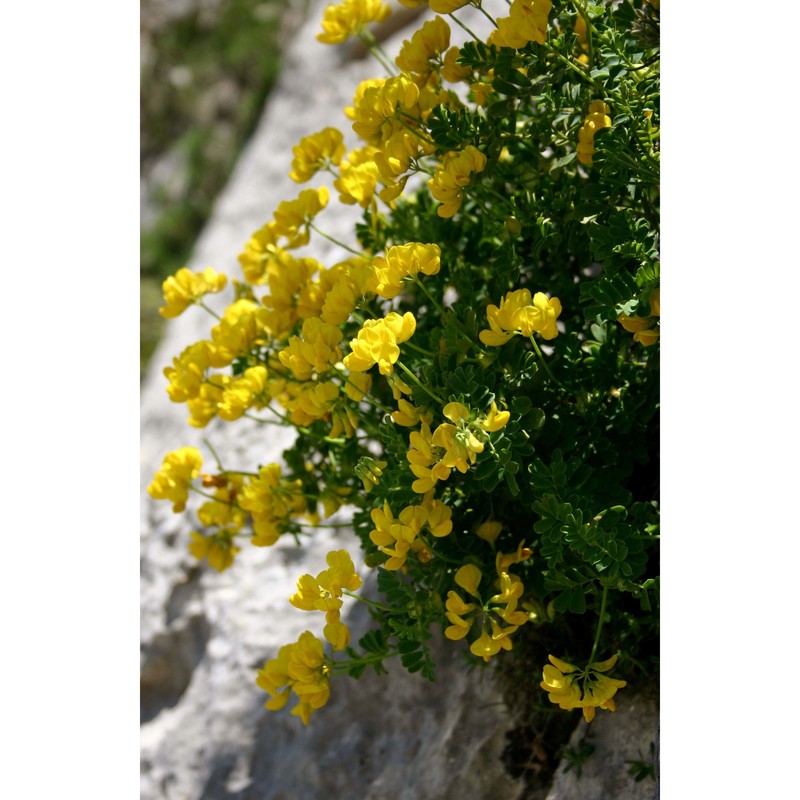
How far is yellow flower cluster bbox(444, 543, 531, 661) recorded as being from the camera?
3.76 feet

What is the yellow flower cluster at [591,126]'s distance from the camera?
45.4 inches

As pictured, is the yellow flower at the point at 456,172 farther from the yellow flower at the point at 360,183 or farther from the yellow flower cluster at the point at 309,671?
the yellow flower cluster at the point at 309,671

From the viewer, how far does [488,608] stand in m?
1.16

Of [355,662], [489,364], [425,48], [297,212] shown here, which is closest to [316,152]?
[297,212]

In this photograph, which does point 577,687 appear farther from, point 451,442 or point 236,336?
point 236,336

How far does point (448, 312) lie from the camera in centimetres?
125

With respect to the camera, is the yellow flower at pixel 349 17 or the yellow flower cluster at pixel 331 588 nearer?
the yellow flower cluster at pixel 331 588

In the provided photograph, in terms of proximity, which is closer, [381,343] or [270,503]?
[381,343]

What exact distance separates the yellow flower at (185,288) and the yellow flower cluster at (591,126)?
55 cm

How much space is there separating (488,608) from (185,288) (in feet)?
2.09

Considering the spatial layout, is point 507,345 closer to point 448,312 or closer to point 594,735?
point 448,312

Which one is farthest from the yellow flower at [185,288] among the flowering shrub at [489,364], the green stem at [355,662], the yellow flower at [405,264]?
the green stem at [355,662]

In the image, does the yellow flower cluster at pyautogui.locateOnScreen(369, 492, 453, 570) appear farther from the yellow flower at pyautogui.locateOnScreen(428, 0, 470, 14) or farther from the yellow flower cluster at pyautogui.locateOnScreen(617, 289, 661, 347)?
the yellow flower at pyautogui.locateOnScreen(428, 0, 470, 14)

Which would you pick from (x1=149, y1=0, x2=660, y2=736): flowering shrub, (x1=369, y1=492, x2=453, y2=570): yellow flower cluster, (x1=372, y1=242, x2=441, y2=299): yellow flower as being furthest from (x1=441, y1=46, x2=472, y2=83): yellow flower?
(x1=369, y1=492, x2=453, y2=570): yellow flower cluster
